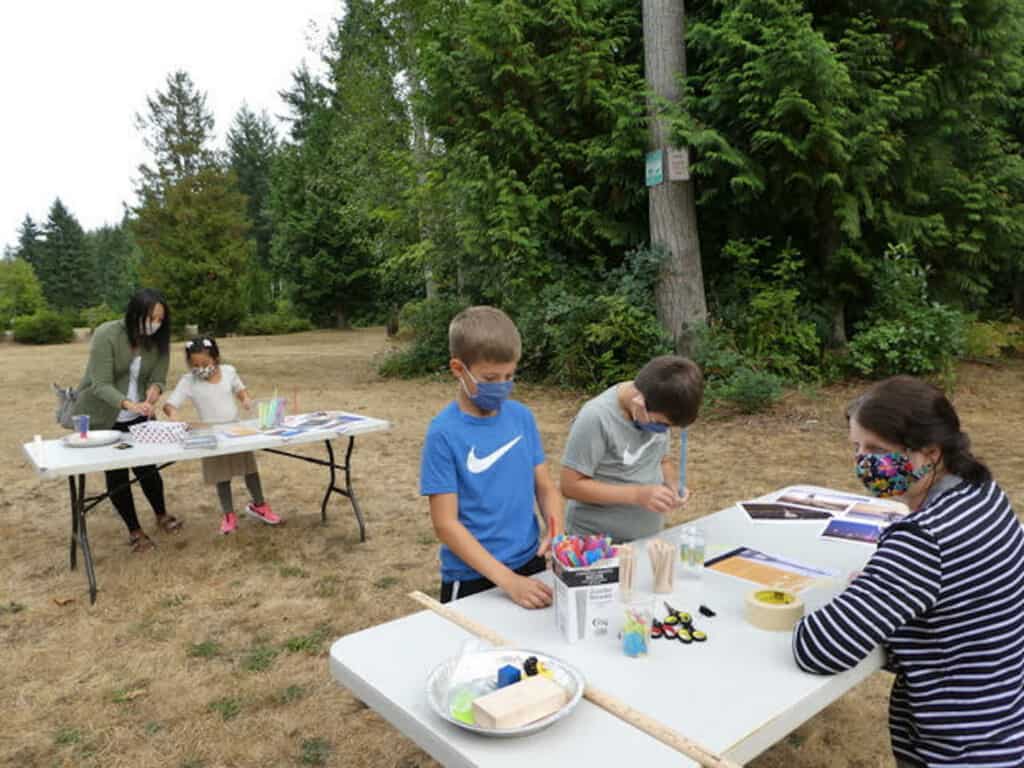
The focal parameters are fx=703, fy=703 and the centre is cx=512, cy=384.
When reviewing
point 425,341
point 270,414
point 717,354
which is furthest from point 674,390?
point 425,341

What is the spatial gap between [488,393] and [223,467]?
3.21 m

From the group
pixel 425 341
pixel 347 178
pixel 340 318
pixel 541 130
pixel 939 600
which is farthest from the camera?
pixel 340 318

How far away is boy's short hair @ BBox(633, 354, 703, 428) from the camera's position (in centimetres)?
211

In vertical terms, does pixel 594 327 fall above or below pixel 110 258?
below

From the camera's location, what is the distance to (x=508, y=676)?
132cm

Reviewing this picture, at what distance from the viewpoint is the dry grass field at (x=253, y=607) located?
257 cm

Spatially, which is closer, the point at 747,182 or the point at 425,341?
the point at 747,182

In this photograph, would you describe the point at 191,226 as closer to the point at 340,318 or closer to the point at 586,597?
the point at 340,318

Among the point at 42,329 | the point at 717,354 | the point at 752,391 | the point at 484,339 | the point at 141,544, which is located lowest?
the point at 141,544

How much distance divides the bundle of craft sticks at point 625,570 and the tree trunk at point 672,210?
23.4ft

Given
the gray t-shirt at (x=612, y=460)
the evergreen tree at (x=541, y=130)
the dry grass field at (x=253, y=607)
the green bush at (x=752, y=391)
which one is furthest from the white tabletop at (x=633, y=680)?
the evergreen tree at (x=541, y=130)

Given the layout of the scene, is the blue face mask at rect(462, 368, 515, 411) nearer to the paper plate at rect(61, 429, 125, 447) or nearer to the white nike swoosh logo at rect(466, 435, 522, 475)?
the white nike swoosh logo at rect(466, 435, 522, 475)

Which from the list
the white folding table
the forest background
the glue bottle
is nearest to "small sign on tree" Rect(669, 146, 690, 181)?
the forest background

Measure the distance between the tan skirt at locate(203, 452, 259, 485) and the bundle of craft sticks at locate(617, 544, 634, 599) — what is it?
359 centimetres
